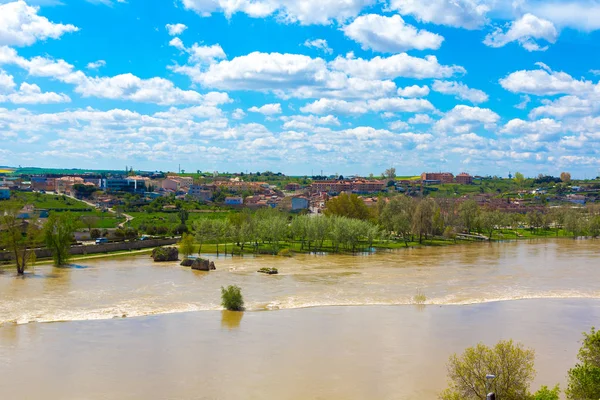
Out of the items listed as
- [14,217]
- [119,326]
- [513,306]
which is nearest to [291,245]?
[14,217]

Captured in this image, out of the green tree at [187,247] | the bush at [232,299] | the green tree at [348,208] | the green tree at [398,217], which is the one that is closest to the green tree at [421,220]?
the green tree at [398,217]

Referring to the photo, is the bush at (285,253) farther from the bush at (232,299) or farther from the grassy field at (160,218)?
the bush at (232,299)

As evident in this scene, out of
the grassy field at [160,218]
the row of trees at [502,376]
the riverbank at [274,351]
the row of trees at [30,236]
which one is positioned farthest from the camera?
the grassy field at [160,218]

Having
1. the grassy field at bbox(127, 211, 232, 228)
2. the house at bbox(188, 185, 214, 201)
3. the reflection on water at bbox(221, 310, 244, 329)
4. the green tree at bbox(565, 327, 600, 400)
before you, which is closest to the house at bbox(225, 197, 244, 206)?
the house at bbox(188, 185, 214, 201)

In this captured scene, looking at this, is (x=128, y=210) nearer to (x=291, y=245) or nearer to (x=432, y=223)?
(x=291, y=245)

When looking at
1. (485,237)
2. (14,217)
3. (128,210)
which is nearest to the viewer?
(14,217)

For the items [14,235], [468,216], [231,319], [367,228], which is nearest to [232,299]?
[231,319]
